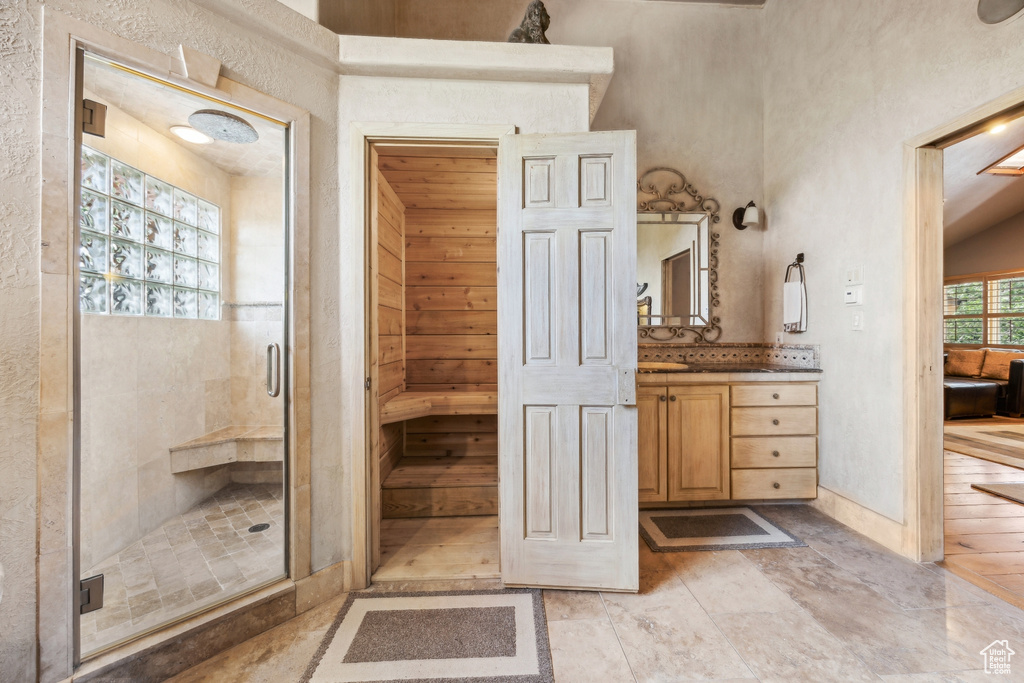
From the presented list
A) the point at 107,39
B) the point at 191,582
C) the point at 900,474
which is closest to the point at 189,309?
the point at 107,39

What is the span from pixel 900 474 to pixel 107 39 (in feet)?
12.9

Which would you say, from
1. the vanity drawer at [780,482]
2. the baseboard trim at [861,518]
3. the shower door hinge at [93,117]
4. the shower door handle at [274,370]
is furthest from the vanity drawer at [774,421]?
the shower door hinge at [93,117]

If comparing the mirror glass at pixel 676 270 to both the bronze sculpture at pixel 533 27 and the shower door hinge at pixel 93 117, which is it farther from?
the shower door hinge at pixel 93 117

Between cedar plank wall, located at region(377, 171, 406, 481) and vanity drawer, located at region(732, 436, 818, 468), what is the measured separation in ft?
7.79

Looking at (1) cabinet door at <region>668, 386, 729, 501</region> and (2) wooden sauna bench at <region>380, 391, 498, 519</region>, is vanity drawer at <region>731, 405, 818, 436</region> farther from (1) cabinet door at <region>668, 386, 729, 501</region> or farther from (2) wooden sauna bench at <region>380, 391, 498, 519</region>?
(2) wooden sauna bench at <region>380, 391, 498, 519</region>

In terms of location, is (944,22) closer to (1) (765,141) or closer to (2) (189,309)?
(1) (765,141)

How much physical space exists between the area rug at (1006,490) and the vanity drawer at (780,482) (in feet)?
4.17

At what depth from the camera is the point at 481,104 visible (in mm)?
1992

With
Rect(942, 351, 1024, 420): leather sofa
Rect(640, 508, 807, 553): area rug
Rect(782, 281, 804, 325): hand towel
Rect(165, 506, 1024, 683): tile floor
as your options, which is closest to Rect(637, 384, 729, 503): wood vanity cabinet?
Rect(640, 508, 807, 553): area rug

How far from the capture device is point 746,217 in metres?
3.22

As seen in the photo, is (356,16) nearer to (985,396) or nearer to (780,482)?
(780,482)

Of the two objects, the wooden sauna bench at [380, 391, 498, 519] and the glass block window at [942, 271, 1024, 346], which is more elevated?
the glass block window at [942, 271, 1024, 346]

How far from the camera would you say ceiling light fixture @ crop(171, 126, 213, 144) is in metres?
1.76

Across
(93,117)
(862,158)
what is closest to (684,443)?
(862,158)
